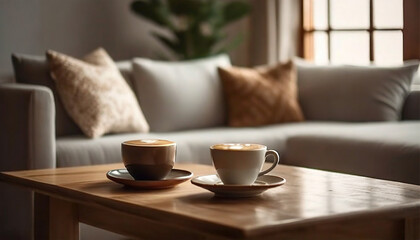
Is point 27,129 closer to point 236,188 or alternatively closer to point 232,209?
point 236,188

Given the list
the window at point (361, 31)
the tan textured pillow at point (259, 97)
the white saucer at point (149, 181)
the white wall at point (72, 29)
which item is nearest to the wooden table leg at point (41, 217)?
the white saucer at point (149, 181)

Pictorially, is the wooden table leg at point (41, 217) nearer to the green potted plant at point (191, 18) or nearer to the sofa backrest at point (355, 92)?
the sofa backrest at point (355, 92)

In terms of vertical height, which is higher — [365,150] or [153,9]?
[153,9]

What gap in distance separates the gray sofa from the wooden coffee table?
0.97 m

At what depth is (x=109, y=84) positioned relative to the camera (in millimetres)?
4020

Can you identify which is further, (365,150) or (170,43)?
(170,43)

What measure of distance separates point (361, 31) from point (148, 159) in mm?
3563

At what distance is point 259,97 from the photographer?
452 centimetres

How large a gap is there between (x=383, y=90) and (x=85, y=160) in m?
1.76

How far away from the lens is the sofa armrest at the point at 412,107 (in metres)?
4.43

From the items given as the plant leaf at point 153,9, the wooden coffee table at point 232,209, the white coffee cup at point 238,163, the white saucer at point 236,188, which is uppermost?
the plant leaf at point 153,9

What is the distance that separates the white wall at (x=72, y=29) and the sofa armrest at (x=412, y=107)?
196 centimetres

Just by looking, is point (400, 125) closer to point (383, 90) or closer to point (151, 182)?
point (383, 90)

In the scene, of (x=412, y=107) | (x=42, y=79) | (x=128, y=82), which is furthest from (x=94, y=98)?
(x=412, y=107)
